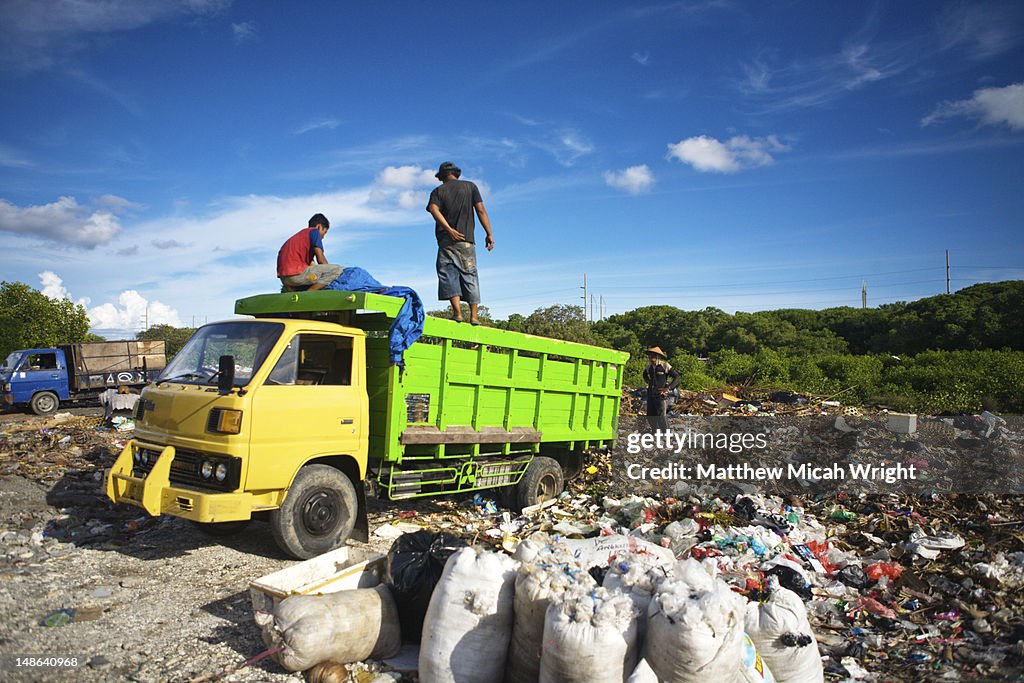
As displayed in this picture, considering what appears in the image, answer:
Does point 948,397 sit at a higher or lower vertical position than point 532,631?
higher

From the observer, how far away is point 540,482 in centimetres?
720

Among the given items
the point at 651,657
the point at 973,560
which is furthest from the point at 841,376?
the point at 651,657

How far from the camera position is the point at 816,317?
1380 inches

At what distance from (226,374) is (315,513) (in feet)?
4.10

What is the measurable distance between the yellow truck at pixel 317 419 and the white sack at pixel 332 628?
1396 millimetres

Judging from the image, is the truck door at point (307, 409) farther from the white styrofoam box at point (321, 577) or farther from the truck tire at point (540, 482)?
Result: the truck tire at point (540, 482)

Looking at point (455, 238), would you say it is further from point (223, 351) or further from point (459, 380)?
point (223, 351)

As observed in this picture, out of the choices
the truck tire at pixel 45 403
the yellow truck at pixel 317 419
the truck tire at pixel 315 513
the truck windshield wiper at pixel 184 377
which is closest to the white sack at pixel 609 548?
the yellow truck at pixel 317 419

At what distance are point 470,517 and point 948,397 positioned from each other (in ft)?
42.4

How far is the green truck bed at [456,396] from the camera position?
5.45 metres

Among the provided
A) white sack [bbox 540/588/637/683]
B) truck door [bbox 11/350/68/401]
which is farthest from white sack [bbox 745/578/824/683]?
truck door [bbox 11/350/68/401]

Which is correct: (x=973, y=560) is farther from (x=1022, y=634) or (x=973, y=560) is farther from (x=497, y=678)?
(x=497, y=678)

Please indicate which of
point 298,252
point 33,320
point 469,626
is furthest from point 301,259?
point 33,320

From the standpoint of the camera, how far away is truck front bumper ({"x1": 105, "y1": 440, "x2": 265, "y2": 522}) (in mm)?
4504
